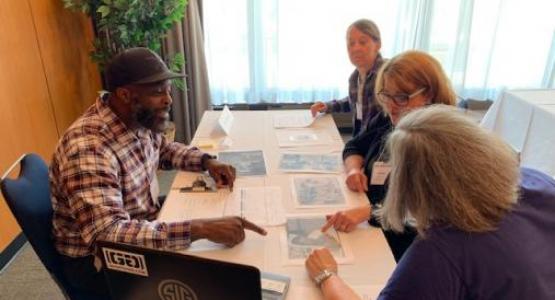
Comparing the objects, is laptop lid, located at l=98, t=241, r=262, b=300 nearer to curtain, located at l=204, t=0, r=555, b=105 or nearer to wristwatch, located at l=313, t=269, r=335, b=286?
wristwatch, located at l=313, t=269, r=335, b=286

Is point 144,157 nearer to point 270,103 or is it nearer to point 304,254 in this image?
point 304,254

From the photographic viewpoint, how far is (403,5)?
3248mm

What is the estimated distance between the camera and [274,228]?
128cm


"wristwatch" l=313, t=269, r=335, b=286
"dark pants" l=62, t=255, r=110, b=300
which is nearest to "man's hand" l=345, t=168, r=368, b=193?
"wristwatch" l=313, t=269, r=335, b=286

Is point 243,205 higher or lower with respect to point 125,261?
lower

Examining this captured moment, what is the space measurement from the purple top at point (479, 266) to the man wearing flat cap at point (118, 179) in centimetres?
53

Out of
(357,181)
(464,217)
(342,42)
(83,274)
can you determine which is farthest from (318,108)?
(464,217)

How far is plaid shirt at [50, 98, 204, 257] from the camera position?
44.8 inches

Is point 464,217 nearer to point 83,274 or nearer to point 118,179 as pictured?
point 118,179

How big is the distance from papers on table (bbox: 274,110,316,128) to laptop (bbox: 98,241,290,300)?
1466 millimetres

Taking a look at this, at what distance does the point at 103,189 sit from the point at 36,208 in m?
0.23

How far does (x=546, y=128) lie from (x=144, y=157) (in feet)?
6.58

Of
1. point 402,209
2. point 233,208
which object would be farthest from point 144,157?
point 402,209

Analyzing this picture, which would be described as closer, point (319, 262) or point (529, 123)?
point (319, 262)
